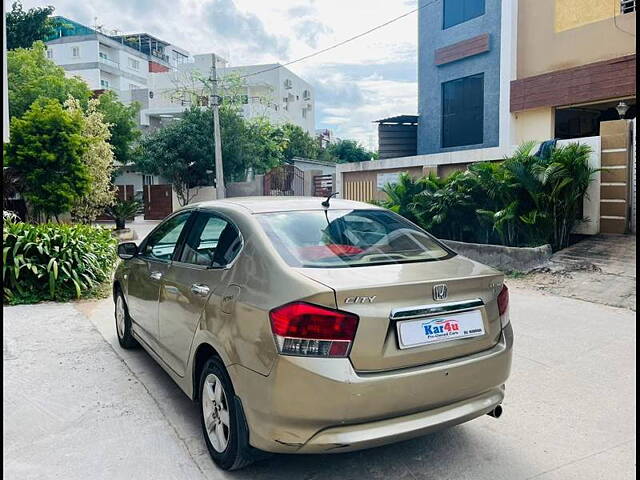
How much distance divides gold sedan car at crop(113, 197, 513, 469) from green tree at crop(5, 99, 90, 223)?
1062 cm

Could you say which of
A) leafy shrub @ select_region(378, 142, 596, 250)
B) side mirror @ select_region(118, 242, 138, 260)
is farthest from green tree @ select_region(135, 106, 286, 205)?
side mirror @ select_region(118, 242, 138, 260)

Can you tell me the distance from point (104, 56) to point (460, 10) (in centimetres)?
5076

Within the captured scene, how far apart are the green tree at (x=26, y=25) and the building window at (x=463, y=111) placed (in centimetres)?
2052

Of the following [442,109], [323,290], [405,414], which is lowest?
[405,414]

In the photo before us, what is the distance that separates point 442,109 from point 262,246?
1442 cm

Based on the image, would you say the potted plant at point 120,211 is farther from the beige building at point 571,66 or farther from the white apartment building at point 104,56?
the white apartment building at point 104,56

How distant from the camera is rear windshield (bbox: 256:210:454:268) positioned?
298cm

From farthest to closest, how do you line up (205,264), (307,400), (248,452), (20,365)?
1. (20,365)
2. (205,264)
3. (248,452)
4. (307,400)

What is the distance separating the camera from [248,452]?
2742 millimetres

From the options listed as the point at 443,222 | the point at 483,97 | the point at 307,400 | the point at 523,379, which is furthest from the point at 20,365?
the point at 483,97

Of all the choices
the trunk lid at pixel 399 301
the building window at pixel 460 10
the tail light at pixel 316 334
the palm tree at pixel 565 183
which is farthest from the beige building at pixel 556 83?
the tail light at pixel 316 334

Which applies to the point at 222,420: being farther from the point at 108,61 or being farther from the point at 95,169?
the point at 108,61

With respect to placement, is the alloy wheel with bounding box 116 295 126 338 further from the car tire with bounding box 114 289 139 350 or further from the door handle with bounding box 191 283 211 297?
the door handle with bounding box 191 283 211 297

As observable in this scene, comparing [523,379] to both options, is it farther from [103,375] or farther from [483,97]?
[483,97]
